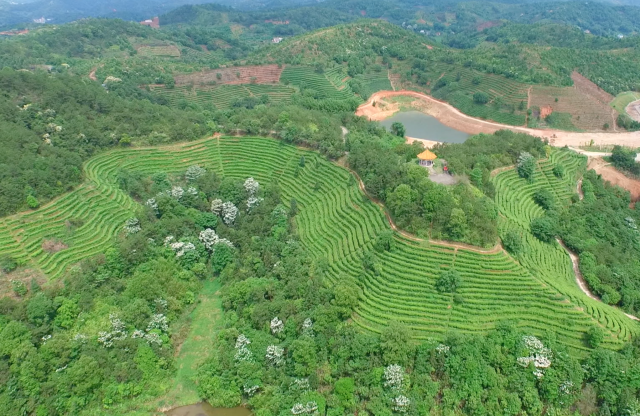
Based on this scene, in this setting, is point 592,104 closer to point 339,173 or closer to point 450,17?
point 339,173

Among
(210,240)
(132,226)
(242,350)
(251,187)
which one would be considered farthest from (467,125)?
(242,350)

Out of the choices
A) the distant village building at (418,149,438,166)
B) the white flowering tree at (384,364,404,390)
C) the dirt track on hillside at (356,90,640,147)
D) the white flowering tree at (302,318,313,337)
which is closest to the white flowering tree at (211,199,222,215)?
the white flowering tree at (302,318,313,337)

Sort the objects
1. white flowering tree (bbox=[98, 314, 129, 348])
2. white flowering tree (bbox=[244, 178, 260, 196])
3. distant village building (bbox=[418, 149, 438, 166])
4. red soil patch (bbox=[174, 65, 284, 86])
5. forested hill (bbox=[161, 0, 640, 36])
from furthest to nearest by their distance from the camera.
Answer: forested hill (bbox=[161, 0, 640, 36])
red soil patch (bbox=[174, 65, 284, 86])
white flowering tree (bbox=[244, 178, 260, 196])
distant village building (bbox=[418, 149, 438, 166])
white flowering tree (bbox=[98, 314, 129, 348])

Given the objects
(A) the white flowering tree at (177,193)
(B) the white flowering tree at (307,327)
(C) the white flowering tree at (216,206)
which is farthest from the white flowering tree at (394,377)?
(A) the white flowering tree at (177,193)

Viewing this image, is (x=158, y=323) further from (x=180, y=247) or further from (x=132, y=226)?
(x=132, y=226)

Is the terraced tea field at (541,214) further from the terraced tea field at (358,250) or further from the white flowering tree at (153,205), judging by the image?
the white flowering tree at (153,205)

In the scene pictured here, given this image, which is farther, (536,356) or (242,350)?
(242,350)

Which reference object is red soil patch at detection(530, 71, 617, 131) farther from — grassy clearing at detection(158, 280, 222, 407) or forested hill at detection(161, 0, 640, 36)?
forested hill at detection(161, 0, 640, 36)
